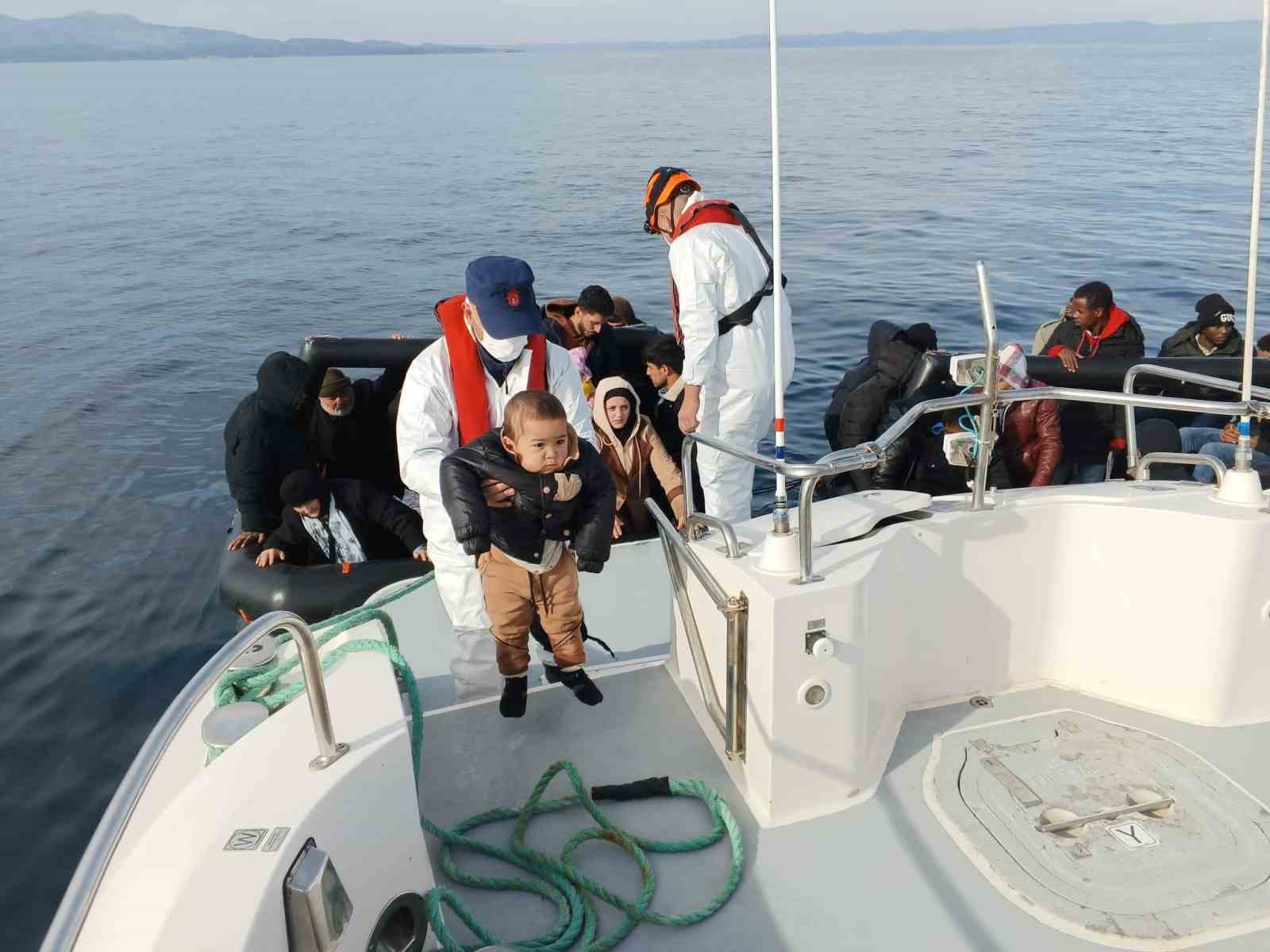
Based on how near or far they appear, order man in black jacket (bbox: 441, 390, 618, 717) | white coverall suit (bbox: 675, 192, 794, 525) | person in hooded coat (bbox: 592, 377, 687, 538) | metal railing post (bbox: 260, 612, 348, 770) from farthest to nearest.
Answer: person in hooded coat (bbox: 592, 377, 687, 538)
white coverall suit (bbox: 675, 192, 794, 525)
man in black jacket (bbox: 441, 390, 618, 717)
metal railing post (bbox: 260, 612, 348, 770)

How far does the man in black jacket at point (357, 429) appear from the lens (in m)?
5.11

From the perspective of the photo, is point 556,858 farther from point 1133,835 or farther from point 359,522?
point 359,522

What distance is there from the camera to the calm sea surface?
6.07 metres

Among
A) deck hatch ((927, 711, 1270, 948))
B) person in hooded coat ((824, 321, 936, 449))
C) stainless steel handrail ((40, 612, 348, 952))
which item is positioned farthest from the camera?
person in hooded coat ((824, 321, 936, 449))

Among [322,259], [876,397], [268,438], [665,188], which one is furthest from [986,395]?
[322,259]

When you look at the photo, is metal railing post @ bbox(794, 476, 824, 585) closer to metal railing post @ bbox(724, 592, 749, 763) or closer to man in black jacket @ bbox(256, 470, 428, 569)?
metal railing post @ bbox(724, 592, 749, 763)

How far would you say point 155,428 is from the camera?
31.4 ft

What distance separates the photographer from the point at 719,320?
4152mm

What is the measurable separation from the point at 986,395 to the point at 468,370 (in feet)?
4.40

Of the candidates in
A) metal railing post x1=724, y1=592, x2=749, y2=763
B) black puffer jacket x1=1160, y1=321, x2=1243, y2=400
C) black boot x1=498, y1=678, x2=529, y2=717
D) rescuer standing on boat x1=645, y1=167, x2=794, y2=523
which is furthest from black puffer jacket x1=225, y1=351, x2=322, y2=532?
black puffer jacket x1=1160, y1=321, x2=1243, y2=400

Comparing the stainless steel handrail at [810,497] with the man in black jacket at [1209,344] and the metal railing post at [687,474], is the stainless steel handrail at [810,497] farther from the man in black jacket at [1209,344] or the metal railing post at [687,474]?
the man in black jacket at [1209,344]

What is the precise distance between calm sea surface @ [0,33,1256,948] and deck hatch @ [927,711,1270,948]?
3564 millimetres

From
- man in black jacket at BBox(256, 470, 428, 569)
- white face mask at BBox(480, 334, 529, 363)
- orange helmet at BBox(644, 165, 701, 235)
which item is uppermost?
orange helmet at BBox(644, 165, 701, 235)

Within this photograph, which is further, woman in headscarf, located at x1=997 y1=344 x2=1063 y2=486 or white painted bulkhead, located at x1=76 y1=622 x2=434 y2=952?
woman in headscarf, located at x1=997 y1=344 x2=1063 y2=486
